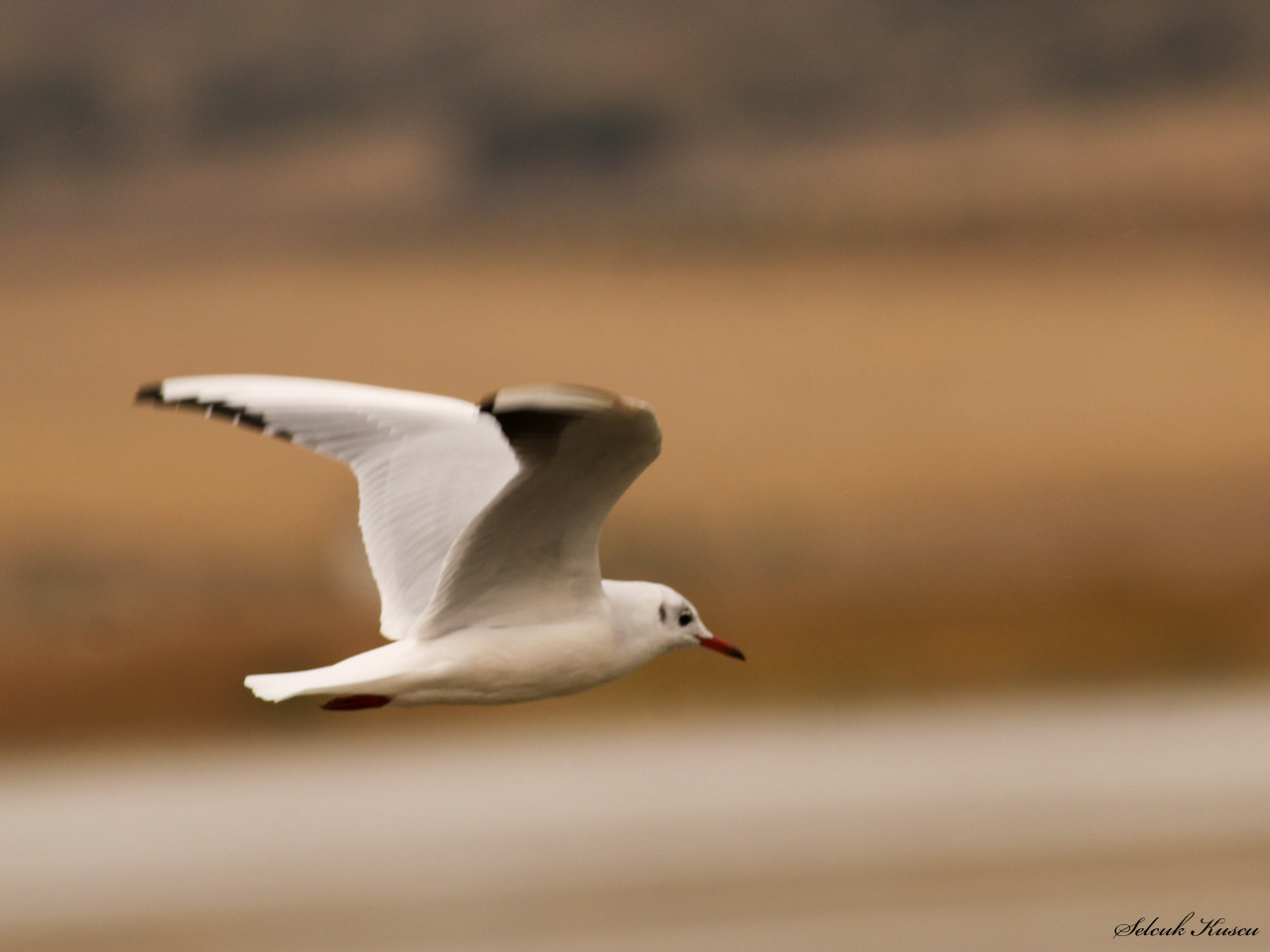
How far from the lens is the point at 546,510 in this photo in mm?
4562

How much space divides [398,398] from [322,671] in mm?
1134

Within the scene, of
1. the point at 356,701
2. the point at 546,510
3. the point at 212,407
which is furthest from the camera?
the point at 212,407

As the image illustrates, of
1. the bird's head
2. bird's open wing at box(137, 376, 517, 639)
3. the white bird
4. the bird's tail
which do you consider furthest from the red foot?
the bird's head

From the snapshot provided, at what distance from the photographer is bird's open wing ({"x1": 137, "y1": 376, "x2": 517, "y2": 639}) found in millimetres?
5387

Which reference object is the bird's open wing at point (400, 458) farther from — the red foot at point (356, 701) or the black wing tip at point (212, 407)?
the red foot at point (356, 701)

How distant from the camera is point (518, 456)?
14.0ft

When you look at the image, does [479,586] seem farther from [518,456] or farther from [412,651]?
[518,456]

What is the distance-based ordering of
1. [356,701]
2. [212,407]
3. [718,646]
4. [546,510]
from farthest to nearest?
[718,646]
[212,407]
[356,701]
[546,510]

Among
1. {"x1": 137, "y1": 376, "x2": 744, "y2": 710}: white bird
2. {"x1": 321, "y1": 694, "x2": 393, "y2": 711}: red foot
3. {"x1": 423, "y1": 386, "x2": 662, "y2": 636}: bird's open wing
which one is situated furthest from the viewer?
{"x1": 321, "y1": 694, "x2": 393, "y2": 711}: red foot

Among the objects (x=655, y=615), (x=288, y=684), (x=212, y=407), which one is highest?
(x=212, y=407)

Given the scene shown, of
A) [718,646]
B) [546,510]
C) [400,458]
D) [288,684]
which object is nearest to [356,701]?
[288,684]

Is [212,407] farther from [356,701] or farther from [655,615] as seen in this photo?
[655,615]

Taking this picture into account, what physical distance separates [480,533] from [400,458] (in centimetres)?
103

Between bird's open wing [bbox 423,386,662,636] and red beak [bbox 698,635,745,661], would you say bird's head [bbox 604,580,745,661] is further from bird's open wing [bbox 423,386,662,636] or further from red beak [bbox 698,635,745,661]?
bird's open wing [bbox 423,386,662,636]
